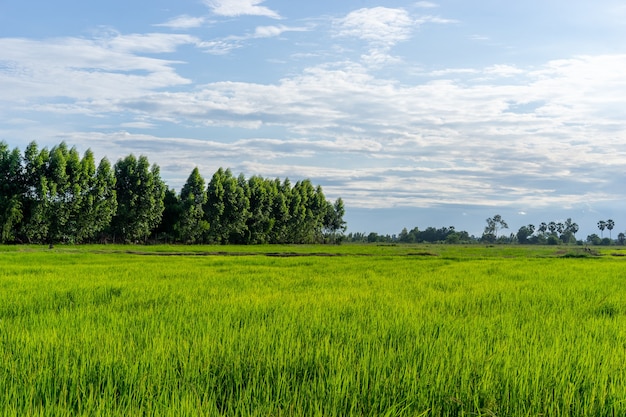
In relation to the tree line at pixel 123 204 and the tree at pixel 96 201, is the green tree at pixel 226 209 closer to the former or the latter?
the tree line at pixel 123 204

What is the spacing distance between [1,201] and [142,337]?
42253 millimetres

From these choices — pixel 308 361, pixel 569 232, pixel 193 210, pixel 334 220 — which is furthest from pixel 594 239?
pixel 308 361

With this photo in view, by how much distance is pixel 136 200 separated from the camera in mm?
51031

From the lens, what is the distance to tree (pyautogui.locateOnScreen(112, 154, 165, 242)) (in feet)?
165

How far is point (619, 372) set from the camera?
378 cm

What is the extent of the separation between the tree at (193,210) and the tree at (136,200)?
3.15 metres

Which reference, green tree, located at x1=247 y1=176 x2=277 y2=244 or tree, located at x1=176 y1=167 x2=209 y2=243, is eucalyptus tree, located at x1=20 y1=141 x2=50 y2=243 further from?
green tree, located at x1=247 y1=176 x2=277 y2=244

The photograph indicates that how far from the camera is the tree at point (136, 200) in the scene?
5041 cm

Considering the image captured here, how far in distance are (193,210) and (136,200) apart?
6.78m

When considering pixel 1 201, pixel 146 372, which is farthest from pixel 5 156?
pixel 146 372

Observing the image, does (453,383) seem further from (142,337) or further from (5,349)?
(5,349)

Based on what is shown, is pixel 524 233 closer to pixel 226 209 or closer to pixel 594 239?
pixel 594 239

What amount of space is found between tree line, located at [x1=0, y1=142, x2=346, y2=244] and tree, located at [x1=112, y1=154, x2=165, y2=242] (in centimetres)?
9

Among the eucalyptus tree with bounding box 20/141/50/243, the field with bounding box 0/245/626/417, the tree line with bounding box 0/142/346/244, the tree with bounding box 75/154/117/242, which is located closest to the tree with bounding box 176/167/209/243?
the tree line with bounding box 0/142/346/244
